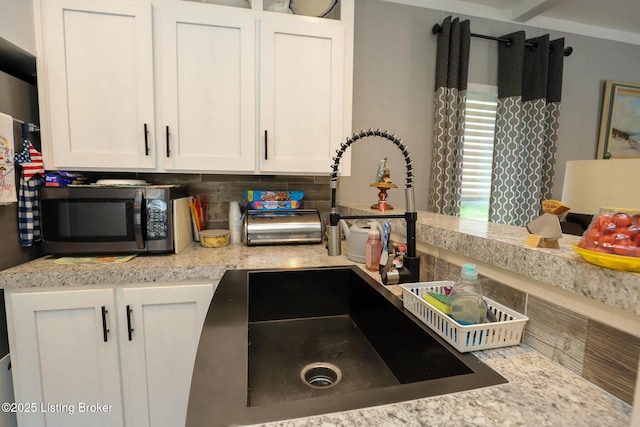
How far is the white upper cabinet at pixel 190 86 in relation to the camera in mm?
1273

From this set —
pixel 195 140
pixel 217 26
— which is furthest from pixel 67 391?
pixel 217 26

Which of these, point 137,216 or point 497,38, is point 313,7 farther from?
point 497,38

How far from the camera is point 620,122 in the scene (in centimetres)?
260

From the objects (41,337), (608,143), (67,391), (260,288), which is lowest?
(67,391)

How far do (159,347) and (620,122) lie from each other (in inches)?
151

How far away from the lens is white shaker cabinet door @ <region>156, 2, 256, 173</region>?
1.35 meters

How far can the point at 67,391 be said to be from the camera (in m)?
1.12

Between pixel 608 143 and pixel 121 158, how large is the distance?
367 centimetres

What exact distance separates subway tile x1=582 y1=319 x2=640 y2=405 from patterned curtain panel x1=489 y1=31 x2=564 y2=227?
2013 millimetres

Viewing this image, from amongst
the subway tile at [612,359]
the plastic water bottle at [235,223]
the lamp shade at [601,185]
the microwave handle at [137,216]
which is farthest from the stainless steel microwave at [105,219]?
the lamp shade at [601,185]

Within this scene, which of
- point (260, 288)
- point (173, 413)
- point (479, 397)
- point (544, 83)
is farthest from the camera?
point (544, 83)

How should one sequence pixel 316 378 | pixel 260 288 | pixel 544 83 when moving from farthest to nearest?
pixel 544 83 → pixel 260 288 → pixel 316 378

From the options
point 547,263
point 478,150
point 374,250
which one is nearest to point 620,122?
point 478,150

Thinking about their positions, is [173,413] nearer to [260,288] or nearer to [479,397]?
[260,288]
